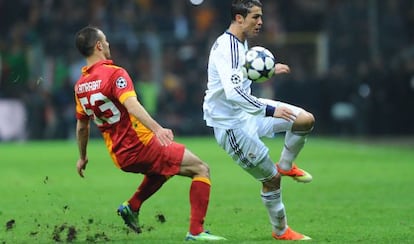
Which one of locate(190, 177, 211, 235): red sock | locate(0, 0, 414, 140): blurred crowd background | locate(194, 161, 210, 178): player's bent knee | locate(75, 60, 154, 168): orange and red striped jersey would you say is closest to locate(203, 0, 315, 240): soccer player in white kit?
locate(194, 161, 210, 178): player's bent knee

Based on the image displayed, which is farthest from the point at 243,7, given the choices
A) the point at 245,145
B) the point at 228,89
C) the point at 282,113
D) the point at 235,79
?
the point at 245,145

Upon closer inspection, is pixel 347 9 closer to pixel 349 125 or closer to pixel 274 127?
pixel 349 125

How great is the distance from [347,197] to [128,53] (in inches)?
645

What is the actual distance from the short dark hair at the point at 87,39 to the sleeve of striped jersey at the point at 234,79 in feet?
3.66

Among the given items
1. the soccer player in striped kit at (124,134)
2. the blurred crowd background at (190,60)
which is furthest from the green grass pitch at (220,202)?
the blurred crowd background at (190,60)

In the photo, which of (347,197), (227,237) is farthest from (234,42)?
(347,197)

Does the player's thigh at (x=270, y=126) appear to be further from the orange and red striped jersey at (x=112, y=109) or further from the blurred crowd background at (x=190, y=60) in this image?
the blurred crowd background at (x=190, y=60)

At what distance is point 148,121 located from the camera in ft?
30.3

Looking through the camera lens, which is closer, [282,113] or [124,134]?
[282,113]

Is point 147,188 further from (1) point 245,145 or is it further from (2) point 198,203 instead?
Result: (1) point 245,145

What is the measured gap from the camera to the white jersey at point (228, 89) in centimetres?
962

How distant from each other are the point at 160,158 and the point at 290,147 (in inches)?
54.3

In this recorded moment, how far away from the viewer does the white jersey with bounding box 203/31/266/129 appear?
962 centimetres

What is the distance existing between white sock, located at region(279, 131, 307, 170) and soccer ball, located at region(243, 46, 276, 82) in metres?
0.76
